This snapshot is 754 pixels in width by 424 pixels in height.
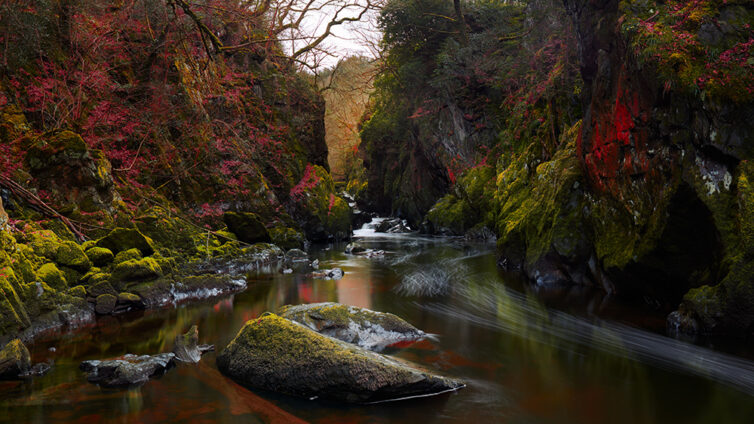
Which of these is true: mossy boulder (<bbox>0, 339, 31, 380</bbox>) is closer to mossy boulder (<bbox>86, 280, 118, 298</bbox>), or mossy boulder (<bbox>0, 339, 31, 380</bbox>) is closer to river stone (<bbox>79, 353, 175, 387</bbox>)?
river stone (<bbox>79, 353, 175, 387</bbox>)

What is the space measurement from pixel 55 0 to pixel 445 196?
1877 centimetres

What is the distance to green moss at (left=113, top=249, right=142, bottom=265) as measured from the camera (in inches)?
328

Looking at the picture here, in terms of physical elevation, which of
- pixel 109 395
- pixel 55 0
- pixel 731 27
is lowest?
pixel 109 395

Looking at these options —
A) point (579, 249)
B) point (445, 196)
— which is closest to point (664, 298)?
point (579, 249)

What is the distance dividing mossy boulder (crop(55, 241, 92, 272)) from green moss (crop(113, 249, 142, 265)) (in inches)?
18.4

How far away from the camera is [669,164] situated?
6.36m

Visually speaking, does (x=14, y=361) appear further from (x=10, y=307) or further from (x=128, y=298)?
(x=128, y=298)

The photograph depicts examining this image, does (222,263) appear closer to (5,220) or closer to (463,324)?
(5,220)

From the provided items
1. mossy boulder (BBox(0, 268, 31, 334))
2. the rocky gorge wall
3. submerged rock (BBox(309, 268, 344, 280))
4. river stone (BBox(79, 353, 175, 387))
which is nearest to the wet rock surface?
submerged rock (BBox(309, 268, 344, 280))

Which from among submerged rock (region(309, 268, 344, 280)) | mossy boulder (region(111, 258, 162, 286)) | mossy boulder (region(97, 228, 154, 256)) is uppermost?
mossy boulder (region(97, 228, 154, 256))

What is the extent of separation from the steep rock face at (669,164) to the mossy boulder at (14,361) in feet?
26.5

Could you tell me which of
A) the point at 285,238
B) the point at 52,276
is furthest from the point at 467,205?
the point at 52,276

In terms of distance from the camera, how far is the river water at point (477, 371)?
152 inches

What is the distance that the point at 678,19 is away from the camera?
6.30 m
